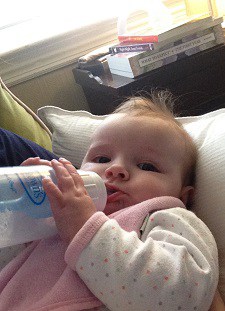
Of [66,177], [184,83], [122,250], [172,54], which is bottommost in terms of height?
[184,83]

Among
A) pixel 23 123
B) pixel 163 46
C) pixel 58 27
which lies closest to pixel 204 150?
pixel 23 123

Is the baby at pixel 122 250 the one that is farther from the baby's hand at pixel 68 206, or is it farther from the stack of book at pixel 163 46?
the stack of book at pixel 163 46

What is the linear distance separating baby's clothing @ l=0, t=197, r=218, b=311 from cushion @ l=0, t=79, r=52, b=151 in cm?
59

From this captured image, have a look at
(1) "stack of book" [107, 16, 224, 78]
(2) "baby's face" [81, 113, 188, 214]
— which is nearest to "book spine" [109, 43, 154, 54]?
(1) "stack of book" [107, 16, 224, 78]

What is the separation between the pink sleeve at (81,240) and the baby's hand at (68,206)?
17 mm

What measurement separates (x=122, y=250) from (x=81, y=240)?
70 mm

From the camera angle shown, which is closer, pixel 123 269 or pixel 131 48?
pixel 123 269

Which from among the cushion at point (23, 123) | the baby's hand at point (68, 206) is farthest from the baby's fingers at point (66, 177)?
the cushion at point (23, 123)

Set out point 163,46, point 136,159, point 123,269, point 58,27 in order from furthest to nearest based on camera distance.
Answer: point 58,27, point 163,46, point 136,159, point 123,269

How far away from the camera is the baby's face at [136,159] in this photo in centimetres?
110

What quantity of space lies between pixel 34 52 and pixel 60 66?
5.0 inches

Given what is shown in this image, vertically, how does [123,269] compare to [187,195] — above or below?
above

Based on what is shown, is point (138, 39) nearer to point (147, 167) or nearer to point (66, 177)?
point (147, 167)

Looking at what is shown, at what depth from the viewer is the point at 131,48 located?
201cm
